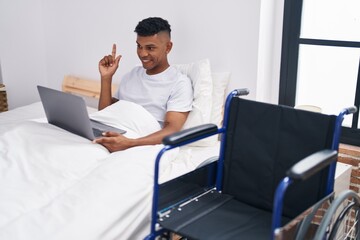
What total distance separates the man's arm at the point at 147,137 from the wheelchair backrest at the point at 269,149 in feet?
1.35

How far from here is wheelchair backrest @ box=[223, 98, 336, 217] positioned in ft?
4.96

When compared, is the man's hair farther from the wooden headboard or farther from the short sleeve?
the wooden headboard

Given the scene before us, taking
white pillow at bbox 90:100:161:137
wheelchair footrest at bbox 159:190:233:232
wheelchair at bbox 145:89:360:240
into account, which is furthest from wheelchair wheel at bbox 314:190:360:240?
white pillow at bbox 90:100:161:137

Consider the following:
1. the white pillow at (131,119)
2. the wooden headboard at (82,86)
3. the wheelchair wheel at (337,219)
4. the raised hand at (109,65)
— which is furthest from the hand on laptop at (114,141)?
the wooden headboard at (82,86)

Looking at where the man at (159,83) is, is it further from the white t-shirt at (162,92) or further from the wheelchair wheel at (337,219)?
the wheelchair wheel at (337,219)

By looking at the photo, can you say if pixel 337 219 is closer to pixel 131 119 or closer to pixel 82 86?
pixel 131 119

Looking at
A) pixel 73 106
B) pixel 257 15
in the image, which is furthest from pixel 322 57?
pixel 73 106

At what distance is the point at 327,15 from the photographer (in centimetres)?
222

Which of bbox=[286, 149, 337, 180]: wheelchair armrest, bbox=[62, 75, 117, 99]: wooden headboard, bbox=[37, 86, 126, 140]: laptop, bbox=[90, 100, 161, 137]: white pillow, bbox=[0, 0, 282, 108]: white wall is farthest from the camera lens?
bbox=[62, 75, 117, 99]: wooden headboard

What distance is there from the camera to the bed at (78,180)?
1.45m

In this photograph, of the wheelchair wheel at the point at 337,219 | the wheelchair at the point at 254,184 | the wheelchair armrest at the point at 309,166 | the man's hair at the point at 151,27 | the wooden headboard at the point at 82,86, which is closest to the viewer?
the wheelchair armrest at the point at 309,166

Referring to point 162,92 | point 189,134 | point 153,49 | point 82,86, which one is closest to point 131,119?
point 162,92

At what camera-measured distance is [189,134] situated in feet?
4.91

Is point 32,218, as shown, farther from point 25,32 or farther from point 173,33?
point 25,32
